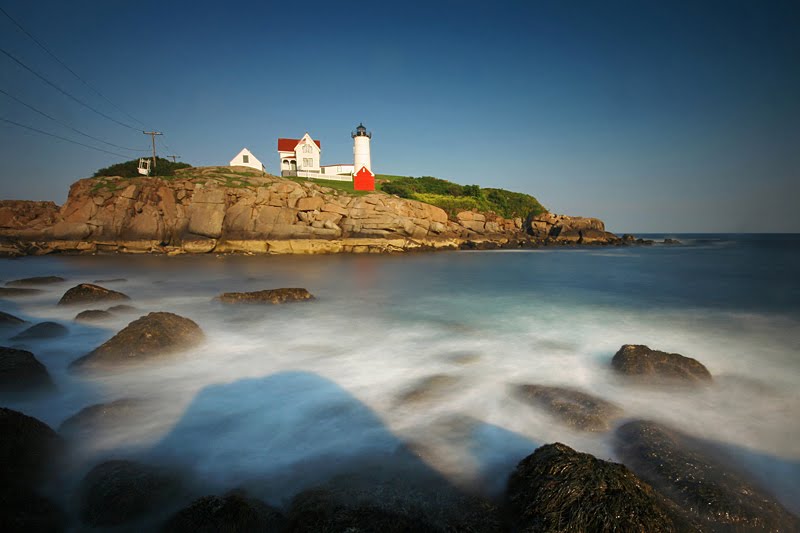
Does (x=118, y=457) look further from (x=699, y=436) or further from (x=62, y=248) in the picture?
(x=62, y=248)

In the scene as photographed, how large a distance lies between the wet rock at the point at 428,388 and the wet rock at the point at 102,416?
336cm

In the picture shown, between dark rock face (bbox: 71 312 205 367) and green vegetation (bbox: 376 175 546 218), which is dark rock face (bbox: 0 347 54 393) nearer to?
dark rock face (bbox: 71 312 205 367)

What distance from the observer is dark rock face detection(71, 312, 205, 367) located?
588 cm

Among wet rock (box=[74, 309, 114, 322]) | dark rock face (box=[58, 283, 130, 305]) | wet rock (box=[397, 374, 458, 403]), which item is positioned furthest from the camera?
dark rock face (box=[58, 283, 130, 305])

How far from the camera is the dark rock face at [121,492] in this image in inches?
109

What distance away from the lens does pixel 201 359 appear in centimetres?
640

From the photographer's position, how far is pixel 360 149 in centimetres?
5472

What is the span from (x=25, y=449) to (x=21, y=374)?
7.66ft

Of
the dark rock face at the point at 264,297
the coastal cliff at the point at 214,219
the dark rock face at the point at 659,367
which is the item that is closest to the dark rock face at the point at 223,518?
the dark rock face at the point at 659,367

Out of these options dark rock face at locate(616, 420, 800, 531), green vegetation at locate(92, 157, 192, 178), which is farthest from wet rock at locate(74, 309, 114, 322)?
green vegetation at locate(92, 157, 192, 178)

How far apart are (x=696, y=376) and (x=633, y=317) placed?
5.59 m

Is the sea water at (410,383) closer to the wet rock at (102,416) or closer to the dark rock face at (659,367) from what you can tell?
the wet rock at (102,416)

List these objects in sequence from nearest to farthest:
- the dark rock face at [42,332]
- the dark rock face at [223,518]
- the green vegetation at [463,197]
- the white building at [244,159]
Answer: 1. the dark rock face at [223,518]
2. the dark rock face at [42,332]
3. the green vegetation at [463,197]
4. the white building at [244,159]

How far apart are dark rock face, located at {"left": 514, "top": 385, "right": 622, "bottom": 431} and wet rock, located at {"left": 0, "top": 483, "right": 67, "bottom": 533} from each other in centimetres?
482
